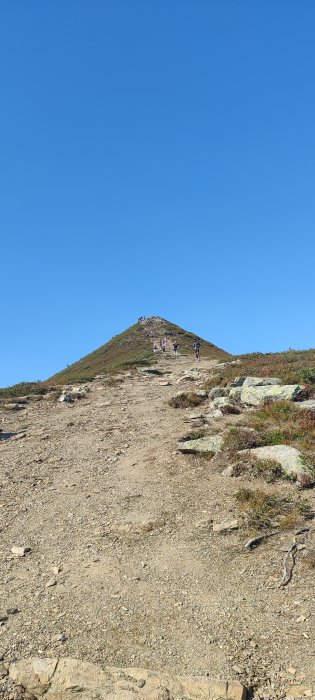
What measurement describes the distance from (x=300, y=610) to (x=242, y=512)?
3366 millimetres

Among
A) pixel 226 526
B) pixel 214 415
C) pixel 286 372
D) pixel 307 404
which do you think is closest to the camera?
pixel 226 526

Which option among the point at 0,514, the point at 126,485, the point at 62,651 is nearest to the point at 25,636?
the point at 62,651

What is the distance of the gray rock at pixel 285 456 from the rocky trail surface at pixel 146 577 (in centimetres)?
62

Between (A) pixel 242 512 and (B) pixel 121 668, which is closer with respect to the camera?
(B) pixel 121 668

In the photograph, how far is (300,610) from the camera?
7195 millimetres

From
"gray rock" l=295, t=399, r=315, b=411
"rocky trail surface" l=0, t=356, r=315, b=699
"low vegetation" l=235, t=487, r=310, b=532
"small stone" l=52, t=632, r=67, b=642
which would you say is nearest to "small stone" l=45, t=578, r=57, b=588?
"rocky trail surface" l=0, t=356, r=315, b=699

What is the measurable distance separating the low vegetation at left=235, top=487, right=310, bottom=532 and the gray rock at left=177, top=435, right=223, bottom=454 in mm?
3161

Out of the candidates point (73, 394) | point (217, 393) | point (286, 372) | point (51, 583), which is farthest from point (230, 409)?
point (73, 394)

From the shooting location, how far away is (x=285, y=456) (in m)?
12.6

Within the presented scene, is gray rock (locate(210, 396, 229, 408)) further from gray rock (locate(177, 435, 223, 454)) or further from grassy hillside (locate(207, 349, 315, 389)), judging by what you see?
gray rock (locate(177, 435, 223, 454))

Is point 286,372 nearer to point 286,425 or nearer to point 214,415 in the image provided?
point 214,415

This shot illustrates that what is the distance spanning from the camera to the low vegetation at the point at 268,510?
9836 millimetres

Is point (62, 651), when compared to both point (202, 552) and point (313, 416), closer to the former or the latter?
point (202, 552)

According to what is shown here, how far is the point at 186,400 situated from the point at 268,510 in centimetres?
1144
